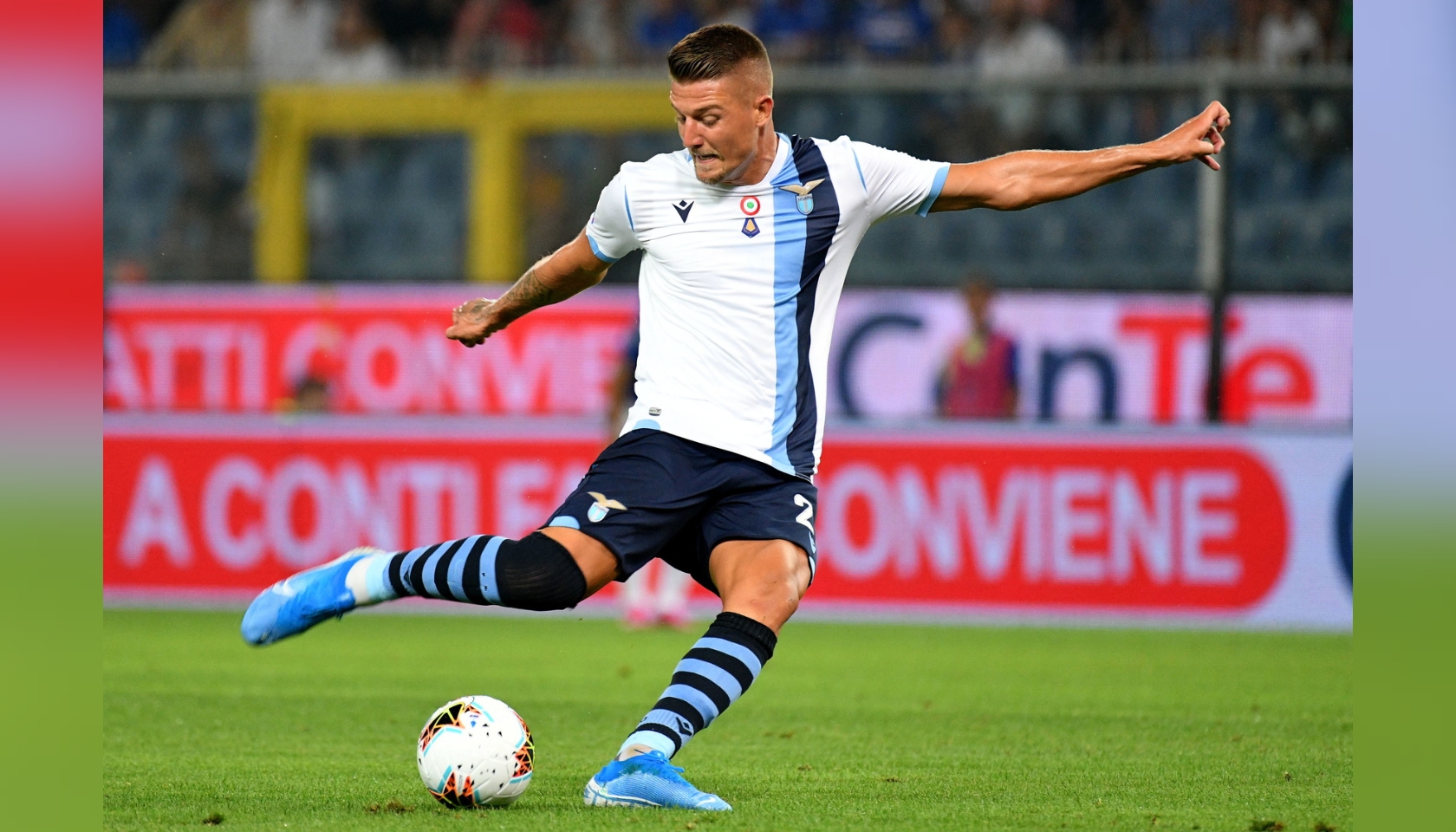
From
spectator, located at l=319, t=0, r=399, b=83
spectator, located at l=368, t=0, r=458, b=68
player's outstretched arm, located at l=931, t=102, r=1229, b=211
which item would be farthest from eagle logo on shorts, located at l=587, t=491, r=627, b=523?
spectator, located at l=368, t=0, r=458, b=68

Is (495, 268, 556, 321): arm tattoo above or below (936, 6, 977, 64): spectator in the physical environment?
below

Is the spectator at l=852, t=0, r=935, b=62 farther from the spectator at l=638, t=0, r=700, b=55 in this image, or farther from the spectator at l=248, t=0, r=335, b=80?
the spectator at l=248, t=0, r=335, b=80

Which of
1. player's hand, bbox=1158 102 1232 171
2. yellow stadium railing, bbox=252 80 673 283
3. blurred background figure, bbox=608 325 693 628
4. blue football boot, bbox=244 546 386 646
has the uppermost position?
yellow stadium railing, bbox=252 80 673 283

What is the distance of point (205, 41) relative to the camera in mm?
14961

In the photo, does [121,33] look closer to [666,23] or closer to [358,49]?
[358,49]

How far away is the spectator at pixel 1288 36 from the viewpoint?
12.9 m

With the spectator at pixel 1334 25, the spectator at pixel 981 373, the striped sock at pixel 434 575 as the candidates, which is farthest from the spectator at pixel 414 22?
the striped sock at pixel 434 575

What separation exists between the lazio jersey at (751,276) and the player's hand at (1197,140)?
0.64 metres

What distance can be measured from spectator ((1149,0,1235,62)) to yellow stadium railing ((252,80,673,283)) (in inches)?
145

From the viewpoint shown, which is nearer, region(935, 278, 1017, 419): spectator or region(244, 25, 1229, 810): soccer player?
region(244, 25, 1229, 810): soccer player

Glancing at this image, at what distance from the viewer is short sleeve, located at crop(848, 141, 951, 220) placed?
5211 millimetres
